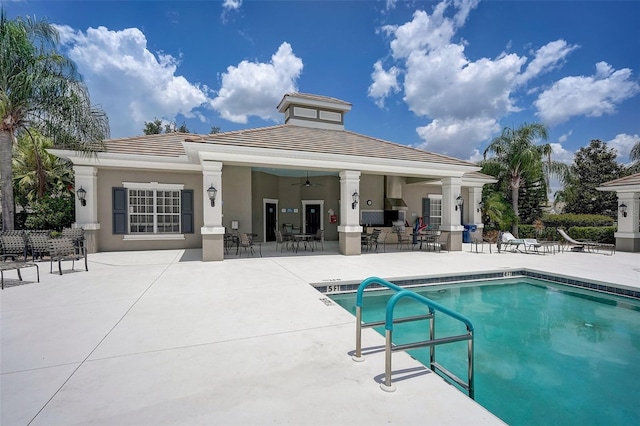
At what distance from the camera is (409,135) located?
27.2 m

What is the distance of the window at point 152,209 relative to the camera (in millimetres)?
12711

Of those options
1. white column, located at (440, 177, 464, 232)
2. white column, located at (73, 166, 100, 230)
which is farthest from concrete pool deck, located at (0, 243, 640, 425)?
white column, located at (440, 177, 464, 232)

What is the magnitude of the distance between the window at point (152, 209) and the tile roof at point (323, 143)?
184 inches

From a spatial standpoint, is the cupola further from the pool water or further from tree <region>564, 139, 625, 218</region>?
tree <region>564, 139, 625, 218</region>

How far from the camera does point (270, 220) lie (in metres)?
17.2

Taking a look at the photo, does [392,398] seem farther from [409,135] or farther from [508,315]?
[409,135]

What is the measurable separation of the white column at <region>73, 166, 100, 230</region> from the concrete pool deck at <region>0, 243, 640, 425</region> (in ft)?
17.7

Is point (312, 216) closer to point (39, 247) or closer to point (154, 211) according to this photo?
point (154, 211)

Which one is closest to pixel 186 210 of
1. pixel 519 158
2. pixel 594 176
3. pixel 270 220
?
pixel 270 220

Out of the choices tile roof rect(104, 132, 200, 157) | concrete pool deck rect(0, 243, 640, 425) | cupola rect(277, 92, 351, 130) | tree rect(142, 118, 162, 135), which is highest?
tree rect(142, 118, 162, 135)

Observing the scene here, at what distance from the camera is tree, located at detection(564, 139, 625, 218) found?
24719mm

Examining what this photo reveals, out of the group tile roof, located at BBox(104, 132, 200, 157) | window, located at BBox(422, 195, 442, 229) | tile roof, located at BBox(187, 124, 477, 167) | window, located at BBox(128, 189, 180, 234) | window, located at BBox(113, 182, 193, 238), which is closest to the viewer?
tile roof, located at BBox(187, 124, 477, 167)

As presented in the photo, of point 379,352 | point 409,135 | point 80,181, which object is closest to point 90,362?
point 379,352

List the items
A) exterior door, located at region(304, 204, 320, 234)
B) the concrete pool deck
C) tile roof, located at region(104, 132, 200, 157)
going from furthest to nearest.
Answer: exterior door, located at region(304, 204, 320, 234) → tile roof, located at region(104, 132, 200, 157) → the concrete pool deck
